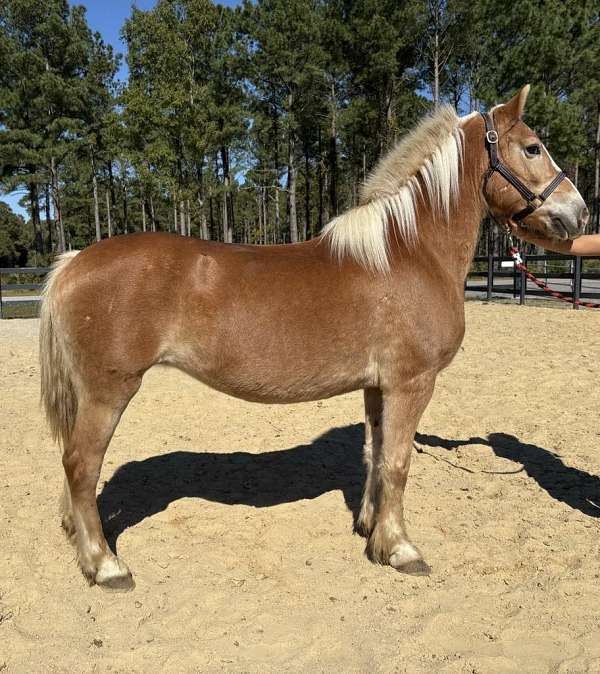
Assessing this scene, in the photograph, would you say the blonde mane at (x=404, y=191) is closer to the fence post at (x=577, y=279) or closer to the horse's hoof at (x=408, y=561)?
the horse's hoof at (x=408, y=561)

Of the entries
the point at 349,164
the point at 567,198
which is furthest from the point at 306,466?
the point at 349,164

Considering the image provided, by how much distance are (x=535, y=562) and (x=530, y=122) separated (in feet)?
74.9

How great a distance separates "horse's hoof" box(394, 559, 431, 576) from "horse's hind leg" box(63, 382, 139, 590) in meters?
1.50

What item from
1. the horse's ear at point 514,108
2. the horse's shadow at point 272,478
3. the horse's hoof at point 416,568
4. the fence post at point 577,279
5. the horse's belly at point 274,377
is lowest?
the horse's hoof at point 416,568

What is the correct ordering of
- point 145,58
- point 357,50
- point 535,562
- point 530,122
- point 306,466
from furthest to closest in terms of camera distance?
point 357,50 → point 530,122 → point 145,58 → point 306,466 → point 535,562

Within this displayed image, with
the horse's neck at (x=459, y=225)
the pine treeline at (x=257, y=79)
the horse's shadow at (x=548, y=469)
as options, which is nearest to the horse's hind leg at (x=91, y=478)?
the horse's neck at (x=459, y=225)

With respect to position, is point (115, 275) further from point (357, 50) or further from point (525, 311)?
point (357, 50)

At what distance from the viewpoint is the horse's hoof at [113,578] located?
2635 millimetres

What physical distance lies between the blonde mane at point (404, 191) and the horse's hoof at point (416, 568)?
1.67 m

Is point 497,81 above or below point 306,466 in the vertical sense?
above

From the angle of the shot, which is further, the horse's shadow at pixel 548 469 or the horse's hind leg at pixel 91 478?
the horse's shadow at pixel 548 469

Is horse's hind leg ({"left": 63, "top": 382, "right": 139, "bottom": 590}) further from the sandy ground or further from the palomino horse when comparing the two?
the sandy ground

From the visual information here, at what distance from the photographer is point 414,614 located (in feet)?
7.93

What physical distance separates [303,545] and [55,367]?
1819 millimetres
